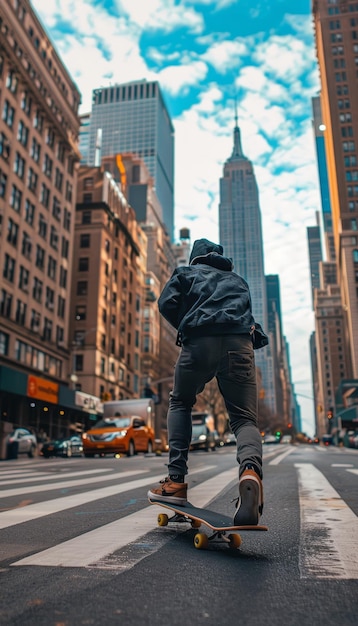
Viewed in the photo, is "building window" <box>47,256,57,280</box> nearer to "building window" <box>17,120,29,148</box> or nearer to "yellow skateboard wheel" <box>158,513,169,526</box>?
"building window" <box>17,120,29,148</box>

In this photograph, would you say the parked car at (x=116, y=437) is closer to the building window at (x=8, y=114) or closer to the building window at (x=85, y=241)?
the building window at (x=8, y=114)

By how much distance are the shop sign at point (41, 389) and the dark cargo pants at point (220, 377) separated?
1163 inches

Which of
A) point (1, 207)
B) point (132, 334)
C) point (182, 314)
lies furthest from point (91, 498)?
point (132, 334)

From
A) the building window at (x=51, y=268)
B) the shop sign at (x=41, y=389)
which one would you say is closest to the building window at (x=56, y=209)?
the building window at (x=51, y=268)

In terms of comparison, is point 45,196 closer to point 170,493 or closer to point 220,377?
point 220,377

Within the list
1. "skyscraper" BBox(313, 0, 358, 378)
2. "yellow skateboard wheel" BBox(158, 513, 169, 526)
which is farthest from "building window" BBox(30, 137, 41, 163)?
"skyscraper" BBox(313, 0, 358, 378)

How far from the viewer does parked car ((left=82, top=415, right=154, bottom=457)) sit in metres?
18.2

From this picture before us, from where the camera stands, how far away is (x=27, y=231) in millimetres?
38750

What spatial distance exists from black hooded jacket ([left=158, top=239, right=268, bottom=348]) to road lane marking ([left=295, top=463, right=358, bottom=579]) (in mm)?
1245

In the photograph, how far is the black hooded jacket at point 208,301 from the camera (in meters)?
3.44

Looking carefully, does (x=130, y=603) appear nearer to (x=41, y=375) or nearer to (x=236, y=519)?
(x=236, y=519)

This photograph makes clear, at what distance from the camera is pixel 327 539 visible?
9.52ft

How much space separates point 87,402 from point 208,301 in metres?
41.1

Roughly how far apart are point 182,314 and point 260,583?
194 centimetres
